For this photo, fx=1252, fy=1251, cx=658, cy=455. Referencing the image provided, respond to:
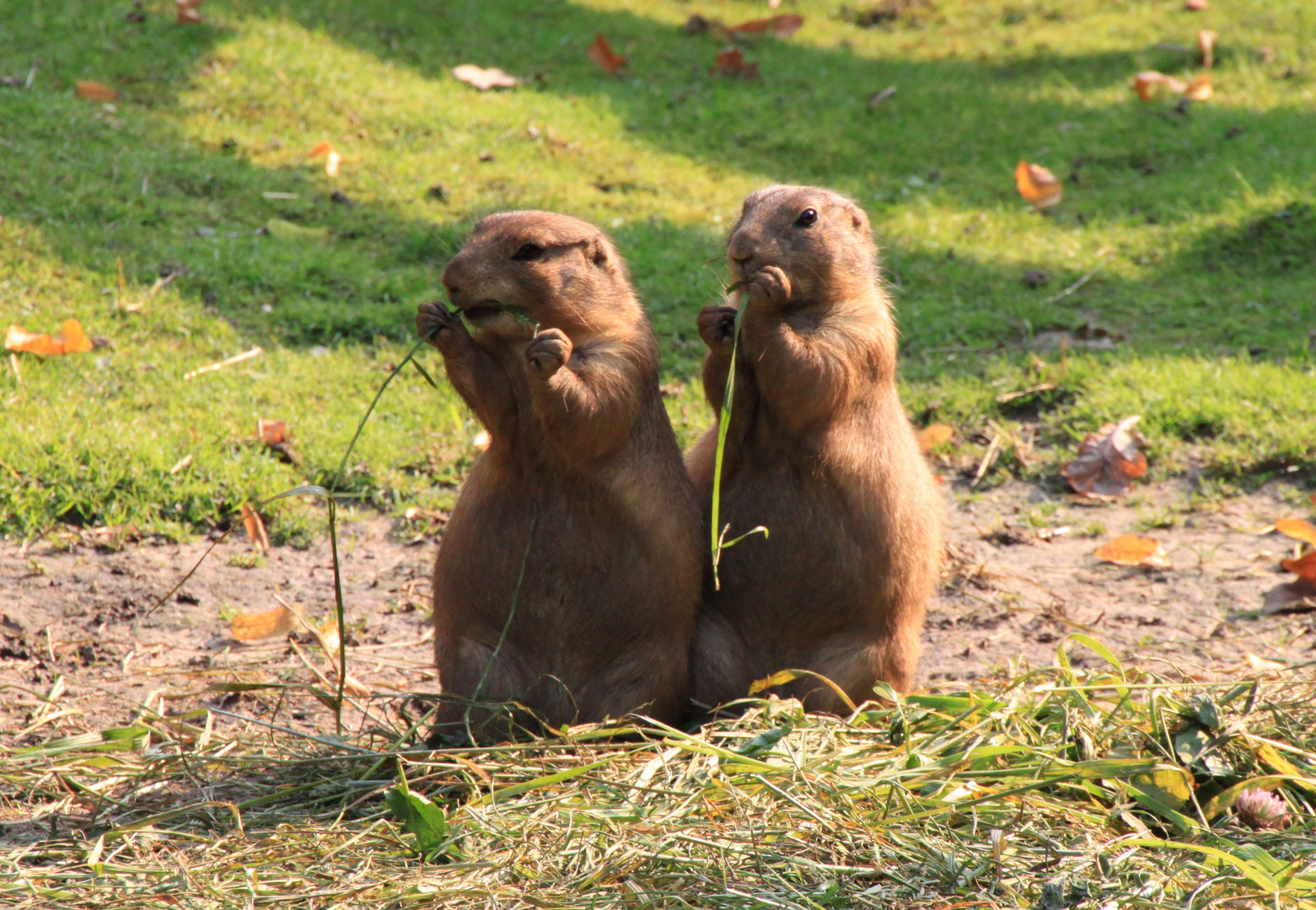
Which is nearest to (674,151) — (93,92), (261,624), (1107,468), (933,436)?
(933,436)

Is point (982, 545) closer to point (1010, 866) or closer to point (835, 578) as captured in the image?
point (835, 578)

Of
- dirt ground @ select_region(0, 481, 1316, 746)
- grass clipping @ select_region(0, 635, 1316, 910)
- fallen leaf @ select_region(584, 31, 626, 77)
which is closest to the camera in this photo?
grass clipping @ select_region(0, 635, 1316, 910)

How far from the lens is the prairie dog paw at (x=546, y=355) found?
3.46m

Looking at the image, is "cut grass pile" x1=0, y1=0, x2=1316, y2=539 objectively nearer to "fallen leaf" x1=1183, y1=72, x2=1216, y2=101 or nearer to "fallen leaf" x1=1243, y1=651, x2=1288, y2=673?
"fallen leaf" x1=1183, y1=72, x2=1216, y2=101

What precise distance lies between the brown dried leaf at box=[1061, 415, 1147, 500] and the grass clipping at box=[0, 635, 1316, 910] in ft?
7.20

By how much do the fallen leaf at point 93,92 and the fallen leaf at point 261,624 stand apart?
5.62 metres

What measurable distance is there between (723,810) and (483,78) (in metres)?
7.89

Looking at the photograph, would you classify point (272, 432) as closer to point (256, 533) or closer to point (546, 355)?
point (256, 533)

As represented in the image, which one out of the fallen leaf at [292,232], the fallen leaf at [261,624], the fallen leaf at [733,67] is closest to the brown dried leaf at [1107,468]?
the fallen leaf at [261,624]

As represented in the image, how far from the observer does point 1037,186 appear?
898cm

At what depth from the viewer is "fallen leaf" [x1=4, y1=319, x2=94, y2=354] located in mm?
6105

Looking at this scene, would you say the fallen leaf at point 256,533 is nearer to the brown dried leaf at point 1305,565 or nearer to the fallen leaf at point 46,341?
the fallen leaf at point 46,341

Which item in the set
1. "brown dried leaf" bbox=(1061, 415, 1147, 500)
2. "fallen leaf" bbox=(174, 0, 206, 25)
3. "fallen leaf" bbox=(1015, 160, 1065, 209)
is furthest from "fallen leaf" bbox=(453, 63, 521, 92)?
"brown dried leaf" bbox=(1061, 415, 1147, 500)

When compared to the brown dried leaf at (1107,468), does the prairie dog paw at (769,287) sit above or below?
above
